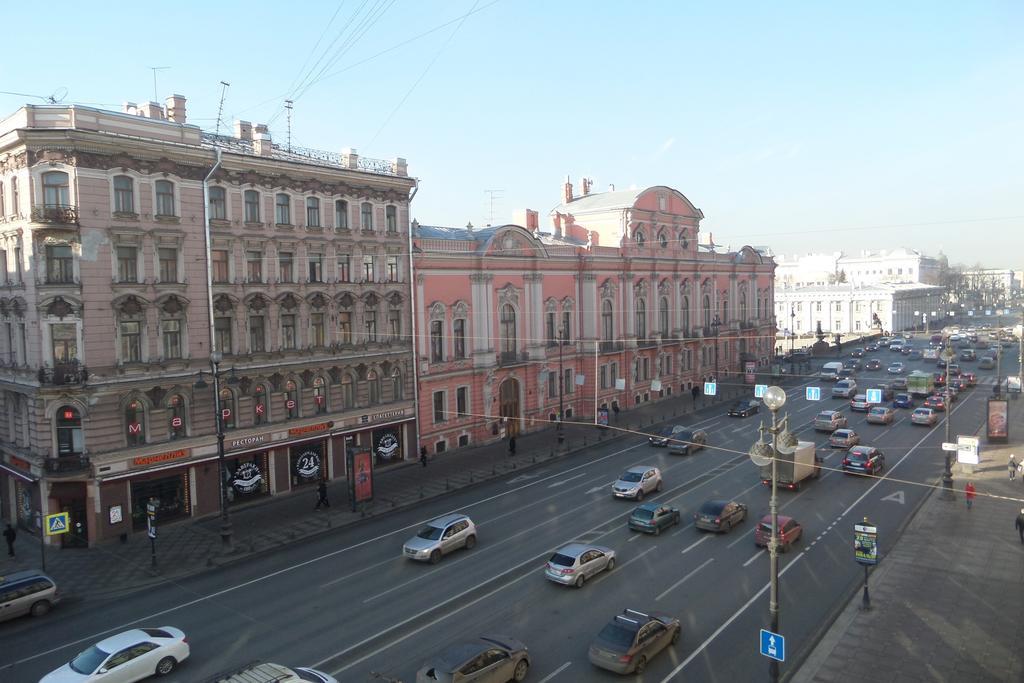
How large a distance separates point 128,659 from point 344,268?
2524 centimetres

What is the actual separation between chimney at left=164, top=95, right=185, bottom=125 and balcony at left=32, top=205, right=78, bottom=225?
7.78 meters

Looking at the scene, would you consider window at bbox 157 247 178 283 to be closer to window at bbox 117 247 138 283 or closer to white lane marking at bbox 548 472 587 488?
window at bbox 117 247 138 283

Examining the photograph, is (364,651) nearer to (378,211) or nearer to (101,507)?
(101,507)

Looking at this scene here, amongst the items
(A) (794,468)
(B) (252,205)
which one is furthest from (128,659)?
(A) (794,468)

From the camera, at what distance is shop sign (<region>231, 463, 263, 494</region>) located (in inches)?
1394

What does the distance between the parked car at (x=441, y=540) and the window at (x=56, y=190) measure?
19979mm

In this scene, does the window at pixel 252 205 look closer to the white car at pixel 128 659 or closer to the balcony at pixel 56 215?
the balcony at pixel 56 215

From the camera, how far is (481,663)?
17000 millimetres

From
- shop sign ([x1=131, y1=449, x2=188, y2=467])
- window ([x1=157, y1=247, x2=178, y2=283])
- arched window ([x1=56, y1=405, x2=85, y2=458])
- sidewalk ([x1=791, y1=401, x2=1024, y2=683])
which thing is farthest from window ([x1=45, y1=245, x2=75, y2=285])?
sidewalk ([x1=791, y1=401, x2=1024, y2=683])

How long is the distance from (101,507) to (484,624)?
19131 mm

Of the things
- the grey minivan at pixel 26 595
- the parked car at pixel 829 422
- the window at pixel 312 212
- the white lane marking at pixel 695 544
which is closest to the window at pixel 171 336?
the window at pixel 312 212

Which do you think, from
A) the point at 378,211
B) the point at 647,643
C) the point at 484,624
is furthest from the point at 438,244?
the point at 647,643

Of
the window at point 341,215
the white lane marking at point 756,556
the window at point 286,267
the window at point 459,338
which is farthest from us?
the window at point 459,338

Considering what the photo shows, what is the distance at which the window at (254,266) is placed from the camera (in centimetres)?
3578
